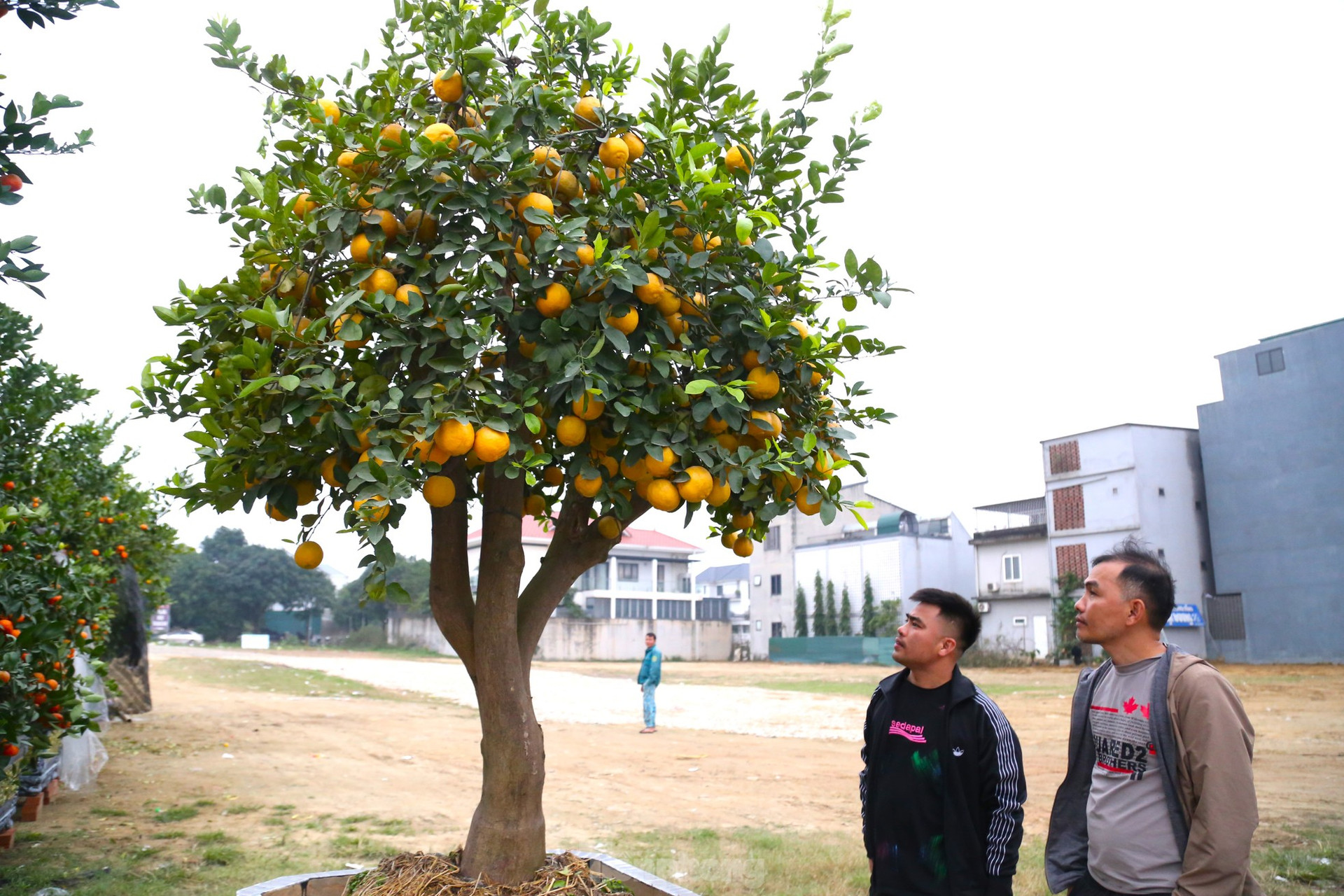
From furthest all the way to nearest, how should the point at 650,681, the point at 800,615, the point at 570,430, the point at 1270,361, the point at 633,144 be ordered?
the point at 800,615, the point at 1270,361, the point at 650,681, the point at 633,144, the point at 570,430

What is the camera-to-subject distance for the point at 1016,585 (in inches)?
1594

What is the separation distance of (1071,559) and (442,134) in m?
38.4

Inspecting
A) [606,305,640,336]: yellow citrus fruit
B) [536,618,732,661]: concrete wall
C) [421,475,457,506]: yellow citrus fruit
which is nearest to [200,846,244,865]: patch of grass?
[421,475,457,506]: yellow citrus fruit

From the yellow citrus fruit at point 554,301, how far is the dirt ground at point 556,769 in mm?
5272

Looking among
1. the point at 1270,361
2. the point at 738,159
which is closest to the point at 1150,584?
the point at 738,159

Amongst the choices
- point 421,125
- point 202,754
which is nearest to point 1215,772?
point 421,125

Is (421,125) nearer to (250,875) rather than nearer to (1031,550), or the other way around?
(250,875)

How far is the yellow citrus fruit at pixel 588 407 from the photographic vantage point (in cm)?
273

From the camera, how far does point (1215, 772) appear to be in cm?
257

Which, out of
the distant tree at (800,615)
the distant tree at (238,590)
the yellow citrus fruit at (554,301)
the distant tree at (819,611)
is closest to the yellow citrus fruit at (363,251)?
the yellow citrus fruit at (554,301)

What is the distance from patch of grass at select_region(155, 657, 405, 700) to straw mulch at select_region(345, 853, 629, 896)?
747 inches

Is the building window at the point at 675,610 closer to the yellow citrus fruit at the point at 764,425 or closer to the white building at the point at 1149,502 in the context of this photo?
the white building at the point at 1149,502

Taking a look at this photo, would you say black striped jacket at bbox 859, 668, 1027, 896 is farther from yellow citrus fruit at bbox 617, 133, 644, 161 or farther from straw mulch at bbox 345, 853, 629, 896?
yellow citrus fruit at bbox 617, 133, 644, 161

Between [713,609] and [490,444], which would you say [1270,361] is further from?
[713,609]
